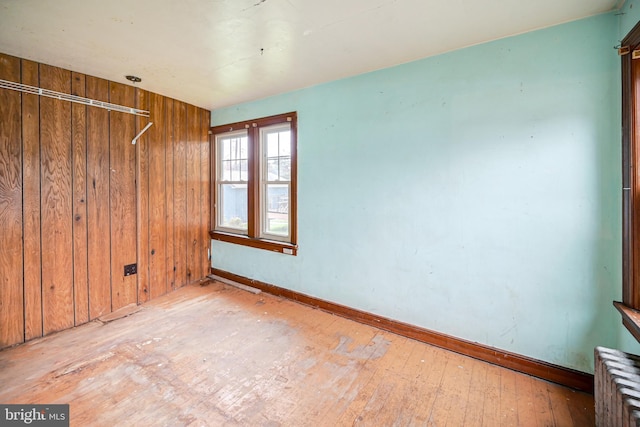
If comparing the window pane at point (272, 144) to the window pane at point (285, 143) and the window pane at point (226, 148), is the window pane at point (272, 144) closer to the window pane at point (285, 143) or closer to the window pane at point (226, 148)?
the window pane at point (285, 143)

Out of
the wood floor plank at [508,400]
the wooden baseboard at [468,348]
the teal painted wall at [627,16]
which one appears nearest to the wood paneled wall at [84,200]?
the wooden baseboard at [468,348]

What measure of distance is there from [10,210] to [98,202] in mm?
617

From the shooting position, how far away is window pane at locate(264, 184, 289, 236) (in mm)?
3488

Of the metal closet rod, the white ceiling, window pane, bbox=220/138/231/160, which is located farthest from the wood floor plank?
the metal closet rod

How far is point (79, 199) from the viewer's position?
2.71 meters

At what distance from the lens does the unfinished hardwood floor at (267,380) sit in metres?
1.65

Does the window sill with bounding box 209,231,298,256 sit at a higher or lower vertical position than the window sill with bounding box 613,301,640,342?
higher

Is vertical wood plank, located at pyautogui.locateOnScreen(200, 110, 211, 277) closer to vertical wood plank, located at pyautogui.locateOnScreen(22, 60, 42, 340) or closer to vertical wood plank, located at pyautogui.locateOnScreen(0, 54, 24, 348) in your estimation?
vertical wood plank, located at pyautogui.locateOnScreen(22, 60, 42, 340)

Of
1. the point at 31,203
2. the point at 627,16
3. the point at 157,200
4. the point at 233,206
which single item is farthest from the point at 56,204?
the point at 627,16

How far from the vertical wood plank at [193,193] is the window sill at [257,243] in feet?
0.95

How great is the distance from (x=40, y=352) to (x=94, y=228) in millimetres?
1122

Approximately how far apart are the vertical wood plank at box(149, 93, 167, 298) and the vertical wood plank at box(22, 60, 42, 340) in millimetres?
965

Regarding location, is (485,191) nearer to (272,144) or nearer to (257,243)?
(272,144)

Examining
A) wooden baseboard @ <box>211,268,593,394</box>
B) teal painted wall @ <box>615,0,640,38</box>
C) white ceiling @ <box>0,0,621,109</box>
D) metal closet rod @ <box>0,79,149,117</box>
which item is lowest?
wooden baseboard @ <box>211,268,593,394</box>
